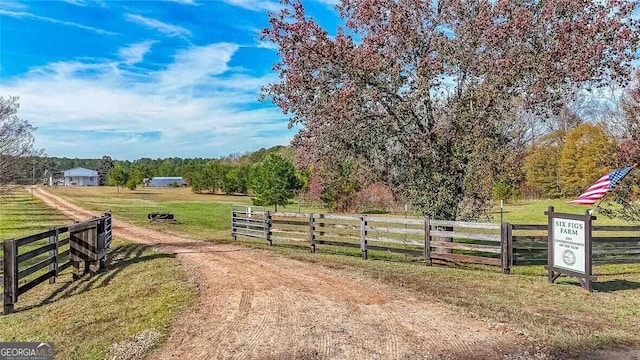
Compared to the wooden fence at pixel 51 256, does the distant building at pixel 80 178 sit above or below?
above

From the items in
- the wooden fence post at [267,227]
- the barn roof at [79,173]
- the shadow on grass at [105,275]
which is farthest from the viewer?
the barn roof at [79,173]

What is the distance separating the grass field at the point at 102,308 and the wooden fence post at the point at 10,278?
0.82ft

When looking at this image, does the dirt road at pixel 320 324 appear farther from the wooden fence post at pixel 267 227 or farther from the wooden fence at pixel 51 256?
the wooden fence post at pixel 267 227

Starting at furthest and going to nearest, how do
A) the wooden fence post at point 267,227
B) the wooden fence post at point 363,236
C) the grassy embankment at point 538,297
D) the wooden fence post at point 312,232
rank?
1. the wooden fence post at point 267,227
2. the wooden fence post at point 312,232
3. the wooden fence post at point 363,236
4. the grassy embankment at point 538,297

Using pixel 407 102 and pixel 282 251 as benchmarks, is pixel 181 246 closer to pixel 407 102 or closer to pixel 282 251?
pixel 282 251

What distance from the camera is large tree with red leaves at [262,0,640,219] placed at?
39.3ft

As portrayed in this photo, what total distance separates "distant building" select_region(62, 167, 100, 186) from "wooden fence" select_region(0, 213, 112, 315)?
130078 millimetres

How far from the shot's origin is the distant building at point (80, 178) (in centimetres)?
12744

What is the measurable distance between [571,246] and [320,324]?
556 cm

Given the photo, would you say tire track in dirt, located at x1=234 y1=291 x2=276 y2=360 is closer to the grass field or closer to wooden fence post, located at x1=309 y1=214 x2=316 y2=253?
the grass field

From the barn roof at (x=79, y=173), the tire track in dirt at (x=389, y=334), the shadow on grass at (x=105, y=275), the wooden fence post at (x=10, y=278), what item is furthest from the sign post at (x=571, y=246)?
the barn roof at (x=79, y=173)

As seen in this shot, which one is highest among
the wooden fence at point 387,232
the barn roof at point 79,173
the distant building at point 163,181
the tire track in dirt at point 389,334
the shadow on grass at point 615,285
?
the barn roof at point 79,173

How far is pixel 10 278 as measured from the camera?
8.30m

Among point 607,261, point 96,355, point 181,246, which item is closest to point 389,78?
point 607,261
